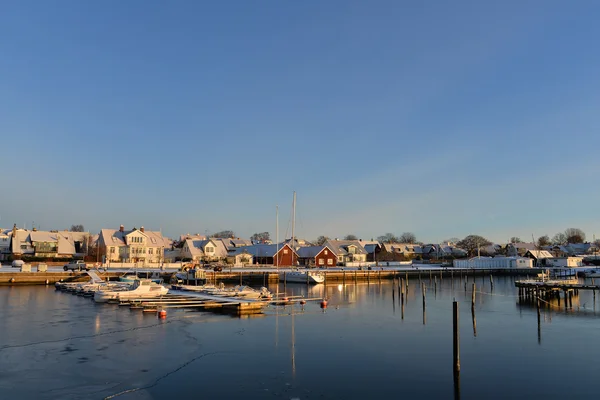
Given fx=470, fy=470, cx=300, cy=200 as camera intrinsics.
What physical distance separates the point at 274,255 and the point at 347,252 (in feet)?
85.1

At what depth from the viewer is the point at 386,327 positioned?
33.6 meters

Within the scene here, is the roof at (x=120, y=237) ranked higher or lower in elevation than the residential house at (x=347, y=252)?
higher

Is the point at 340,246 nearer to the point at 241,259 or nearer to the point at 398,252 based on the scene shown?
the point at 241,259

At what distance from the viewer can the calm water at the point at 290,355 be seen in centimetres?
1888

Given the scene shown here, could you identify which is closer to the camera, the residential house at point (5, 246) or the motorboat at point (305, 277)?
the motorboat at point (305, 277)

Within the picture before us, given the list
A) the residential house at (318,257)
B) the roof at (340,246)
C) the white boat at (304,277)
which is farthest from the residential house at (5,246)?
the roof at (340,246)

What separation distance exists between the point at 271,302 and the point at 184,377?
82.7ft

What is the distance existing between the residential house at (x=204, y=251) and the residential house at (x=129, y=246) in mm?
8478

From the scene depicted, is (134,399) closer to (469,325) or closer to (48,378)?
(48,378)

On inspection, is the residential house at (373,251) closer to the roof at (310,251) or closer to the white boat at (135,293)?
the roof at (310,251)

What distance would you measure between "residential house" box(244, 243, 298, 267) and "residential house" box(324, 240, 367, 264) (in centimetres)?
1275

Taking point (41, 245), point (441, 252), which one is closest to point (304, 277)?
point (41, 245)

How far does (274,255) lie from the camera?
99.9 metres

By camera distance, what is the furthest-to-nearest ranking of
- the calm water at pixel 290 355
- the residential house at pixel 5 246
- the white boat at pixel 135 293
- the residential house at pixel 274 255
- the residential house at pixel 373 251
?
1. the residential house at pixel 373 251
2. the residential house at pixel 274 255
3. the residential house at pixel 5 246
4. the white boat at pixel 135 293
5. the calm water at pixel 290 355
